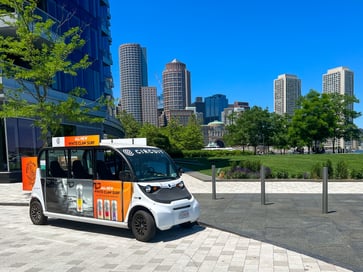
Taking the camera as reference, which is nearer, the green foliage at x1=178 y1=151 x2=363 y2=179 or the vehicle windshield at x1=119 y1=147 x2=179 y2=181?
the vehicle windshield at x1=119 y1=147 x2=179 y2=181

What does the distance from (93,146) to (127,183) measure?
126cm

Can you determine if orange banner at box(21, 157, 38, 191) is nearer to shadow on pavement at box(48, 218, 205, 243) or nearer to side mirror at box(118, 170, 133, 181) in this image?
shadow on pavement at box(48, 218, 205, 243)

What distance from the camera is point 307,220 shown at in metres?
7.32

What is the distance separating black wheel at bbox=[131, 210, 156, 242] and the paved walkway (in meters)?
0.16

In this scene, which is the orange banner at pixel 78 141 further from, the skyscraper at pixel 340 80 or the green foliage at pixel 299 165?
the skyscraper at pixel 340 80

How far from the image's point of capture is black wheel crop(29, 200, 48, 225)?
7.78m

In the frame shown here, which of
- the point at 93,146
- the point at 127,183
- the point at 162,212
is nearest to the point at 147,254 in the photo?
the point at 162,212

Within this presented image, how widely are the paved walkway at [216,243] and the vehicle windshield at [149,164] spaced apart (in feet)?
4.25

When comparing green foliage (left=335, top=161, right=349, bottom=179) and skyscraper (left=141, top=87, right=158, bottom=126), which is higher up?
skyscraper (left=141, top=87, right=158, bottom=126)

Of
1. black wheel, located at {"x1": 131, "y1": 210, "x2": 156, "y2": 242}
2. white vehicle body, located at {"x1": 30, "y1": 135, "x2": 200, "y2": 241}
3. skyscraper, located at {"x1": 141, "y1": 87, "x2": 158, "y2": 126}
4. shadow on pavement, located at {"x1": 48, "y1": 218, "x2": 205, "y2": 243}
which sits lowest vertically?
shadow on pavement, located at {"x1": 48, "y1": 218, "x2": 205, "y2": 243}

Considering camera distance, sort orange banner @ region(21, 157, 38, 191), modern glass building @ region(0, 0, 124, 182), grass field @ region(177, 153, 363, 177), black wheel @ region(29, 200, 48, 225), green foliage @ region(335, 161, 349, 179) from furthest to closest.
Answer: grass field @ region(177, 153, 363, 177) < modern glass building @ region(0, 0, 124, 182) < green foliage @ region(335, 161, 349, 179) < orange banner @ region(21, 157, 38, 191) < black wheel @ region(29, 200, 48, 225)

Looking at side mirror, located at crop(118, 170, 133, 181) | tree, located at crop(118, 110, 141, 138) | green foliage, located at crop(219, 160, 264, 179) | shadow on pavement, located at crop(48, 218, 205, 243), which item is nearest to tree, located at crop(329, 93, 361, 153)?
tree, located at crop(118, 110, 141, 138)

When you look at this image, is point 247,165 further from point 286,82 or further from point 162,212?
point 286,82

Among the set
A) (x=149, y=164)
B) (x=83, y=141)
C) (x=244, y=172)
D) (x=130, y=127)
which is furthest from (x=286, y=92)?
(x=83, y=141)
